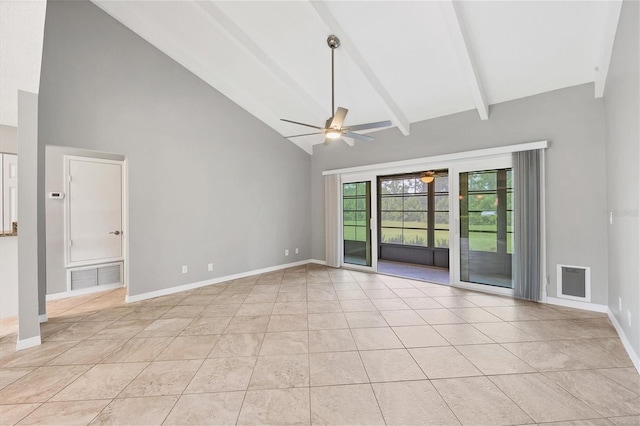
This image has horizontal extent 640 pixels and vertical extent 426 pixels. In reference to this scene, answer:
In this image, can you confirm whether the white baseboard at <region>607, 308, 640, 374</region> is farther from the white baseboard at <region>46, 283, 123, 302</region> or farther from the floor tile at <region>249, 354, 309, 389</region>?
the white baseboard at <region>46, 283, 123, 302</region>

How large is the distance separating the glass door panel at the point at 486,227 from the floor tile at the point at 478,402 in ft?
9.05

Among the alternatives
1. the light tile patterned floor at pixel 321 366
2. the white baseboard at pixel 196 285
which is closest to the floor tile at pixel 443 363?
the light tile patterned floor at pixel 321 366

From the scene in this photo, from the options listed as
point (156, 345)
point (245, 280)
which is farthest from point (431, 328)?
point (245, 280)

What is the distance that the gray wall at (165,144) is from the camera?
11.3ft

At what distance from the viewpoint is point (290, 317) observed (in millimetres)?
3389

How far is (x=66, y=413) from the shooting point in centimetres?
177

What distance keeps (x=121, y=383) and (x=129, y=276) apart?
227 centimetres

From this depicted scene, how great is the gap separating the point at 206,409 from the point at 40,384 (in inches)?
57.9

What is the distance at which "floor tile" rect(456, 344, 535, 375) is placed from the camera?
2223 millimetres

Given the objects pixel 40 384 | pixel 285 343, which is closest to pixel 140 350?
pixel 40 384

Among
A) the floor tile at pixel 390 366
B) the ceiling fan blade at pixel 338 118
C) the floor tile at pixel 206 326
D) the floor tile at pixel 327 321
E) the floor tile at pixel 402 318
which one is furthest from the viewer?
the ceiling fan blade at pixel 338 118

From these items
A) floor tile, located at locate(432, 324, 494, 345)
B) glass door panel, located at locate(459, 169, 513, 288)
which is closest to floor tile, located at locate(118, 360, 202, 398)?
floor tile, located at locate(432, 324, 494, 345)

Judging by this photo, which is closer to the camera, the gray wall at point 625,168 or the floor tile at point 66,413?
the floor tile at point 66,413

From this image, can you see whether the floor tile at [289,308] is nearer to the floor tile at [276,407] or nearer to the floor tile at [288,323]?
the floor tile at [288,323]
